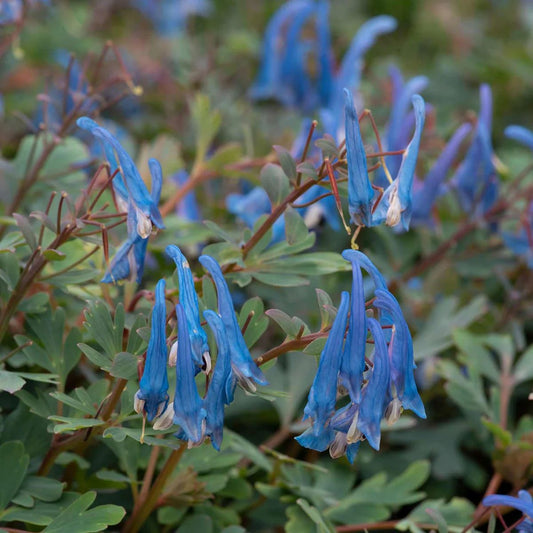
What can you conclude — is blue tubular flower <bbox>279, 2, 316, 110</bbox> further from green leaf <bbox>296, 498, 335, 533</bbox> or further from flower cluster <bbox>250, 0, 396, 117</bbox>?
green leaf <bbox>296, 498, 335, 533</bbox>

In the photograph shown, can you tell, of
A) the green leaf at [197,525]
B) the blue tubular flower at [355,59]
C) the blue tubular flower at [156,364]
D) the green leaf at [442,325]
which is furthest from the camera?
the blue tubular flower at [355,59]

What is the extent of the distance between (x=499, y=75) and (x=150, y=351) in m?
1.79

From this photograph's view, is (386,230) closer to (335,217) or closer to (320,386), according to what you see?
(335,217)

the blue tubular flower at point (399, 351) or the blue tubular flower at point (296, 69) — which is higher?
the blue tubular flower at point (296, 69)

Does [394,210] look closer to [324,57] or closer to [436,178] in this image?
[436,178]

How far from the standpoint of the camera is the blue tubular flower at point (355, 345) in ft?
2.27

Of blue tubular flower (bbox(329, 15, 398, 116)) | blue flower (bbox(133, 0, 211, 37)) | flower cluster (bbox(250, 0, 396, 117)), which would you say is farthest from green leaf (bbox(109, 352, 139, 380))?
blue flower (bbox(133, 0, 211, 37))

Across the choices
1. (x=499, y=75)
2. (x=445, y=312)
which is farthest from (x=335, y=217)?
(x=499, y=75)

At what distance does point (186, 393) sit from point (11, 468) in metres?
0.27

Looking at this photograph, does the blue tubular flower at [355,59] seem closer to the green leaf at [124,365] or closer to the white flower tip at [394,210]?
the white flower tip at [394,210]

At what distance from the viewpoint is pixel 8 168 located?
1.15 m

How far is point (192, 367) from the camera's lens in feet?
2.25

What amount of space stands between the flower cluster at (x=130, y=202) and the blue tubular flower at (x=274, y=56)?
1.18 metres

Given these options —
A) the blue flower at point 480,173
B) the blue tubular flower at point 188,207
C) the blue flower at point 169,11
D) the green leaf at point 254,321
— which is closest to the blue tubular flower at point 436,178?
the blue flower at point 480,173
